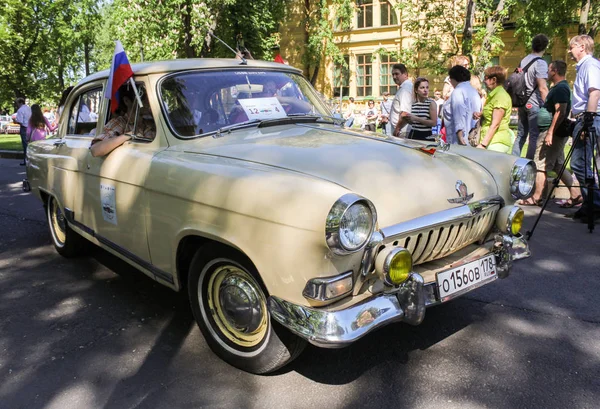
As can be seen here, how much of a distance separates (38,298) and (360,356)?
8.80ft

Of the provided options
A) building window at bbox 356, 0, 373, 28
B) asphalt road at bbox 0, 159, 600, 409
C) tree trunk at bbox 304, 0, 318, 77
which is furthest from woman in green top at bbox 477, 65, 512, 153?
building window at bbox 356, 0, 373, 28

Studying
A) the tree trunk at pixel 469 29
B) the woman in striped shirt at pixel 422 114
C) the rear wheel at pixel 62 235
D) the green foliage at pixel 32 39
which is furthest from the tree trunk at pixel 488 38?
the green foliage at pixel 32 39

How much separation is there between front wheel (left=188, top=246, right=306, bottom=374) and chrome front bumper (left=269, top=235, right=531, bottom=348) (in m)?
0.27

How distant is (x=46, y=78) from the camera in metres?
33.1

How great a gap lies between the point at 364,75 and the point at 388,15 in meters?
Answer: 3.50

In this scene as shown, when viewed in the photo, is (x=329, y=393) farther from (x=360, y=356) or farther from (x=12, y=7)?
(x=12, y=7)

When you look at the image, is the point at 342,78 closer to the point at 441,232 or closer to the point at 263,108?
the point at 263,108

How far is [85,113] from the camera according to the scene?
455cm

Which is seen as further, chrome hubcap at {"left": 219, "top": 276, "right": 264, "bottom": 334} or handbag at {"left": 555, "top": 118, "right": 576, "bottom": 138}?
handbag at {"left": 555, "top": 118, "right": 576, "bottom": 138}

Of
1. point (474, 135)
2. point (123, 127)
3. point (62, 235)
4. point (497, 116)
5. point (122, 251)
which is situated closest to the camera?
point (122, 251)

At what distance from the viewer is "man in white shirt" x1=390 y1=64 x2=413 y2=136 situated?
6.23 meters

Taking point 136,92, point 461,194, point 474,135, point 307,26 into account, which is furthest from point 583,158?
point 307,26

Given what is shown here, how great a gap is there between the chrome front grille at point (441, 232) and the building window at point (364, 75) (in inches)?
1059

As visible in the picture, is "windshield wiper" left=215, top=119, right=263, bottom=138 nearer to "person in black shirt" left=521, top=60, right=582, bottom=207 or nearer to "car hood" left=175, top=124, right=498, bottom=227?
"car hood" left=175, top=124, right=498, bottom=227
